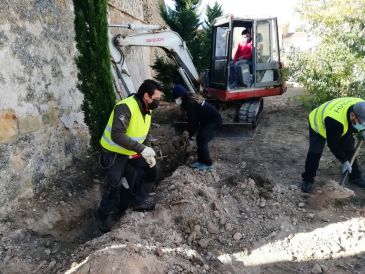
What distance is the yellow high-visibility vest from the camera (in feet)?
12.6

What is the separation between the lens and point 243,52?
25.6 ft

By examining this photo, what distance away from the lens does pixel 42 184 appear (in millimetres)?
4695

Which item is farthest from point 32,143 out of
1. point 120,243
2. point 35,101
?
point 120,243

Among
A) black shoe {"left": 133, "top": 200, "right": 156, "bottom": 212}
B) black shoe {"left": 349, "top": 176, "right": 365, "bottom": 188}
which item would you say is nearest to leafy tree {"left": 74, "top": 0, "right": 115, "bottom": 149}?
black shoe {"left": 133, "top": 200, "right": 156, "bottom": 212}

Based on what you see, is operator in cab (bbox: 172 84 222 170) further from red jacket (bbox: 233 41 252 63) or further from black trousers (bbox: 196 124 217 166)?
red jacket (bbox: 233 41 252 63)

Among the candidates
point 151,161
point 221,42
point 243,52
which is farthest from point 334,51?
point 151,161

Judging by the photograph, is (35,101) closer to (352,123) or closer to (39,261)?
(39,261)

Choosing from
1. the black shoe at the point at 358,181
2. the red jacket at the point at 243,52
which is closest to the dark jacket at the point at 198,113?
the black shoe at the point at 358,181

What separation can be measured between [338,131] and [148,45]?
11.9ft

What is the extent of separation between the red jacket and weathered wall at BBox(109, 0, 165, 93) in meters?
3.15

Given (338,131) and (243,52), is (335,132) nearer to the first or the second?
(338,131)

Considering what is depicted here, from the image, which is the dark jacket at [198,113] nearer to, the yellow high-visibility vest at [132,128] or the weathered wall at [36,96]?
the yellow high-visibility vest at [132,128]

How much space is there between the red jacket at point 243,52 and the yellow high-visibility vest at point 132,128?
4.31 m

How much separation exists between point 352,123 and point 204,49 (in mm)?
7000
